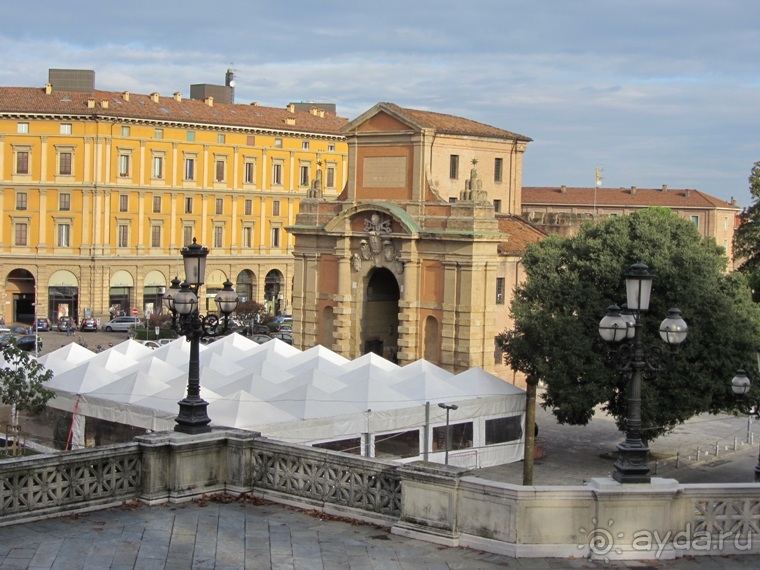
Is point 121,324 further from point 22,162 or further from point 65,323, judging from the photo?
point 22,162

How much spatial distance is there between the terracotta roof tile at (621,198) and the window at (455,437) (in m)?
79.9

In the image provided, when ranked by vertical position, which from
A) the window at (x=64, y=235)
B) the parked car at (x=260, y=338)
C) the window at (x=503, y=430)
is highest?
the window at (x=64, y=235)

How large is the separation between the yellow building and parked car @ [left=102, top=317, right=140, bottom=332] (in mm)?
1589

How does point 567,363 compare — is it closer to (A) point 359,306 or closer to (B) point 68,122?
(A) point 359,306

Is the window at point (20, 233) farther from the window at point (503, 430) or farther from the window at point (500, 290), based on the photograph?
the window at point (503, 430)

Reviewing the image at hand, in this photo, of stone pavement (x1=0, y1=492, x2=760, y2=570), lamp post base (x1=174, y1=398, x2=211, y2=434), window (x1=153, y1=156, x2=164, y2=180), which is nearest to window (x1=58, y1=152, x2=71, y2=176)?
window (x1=153, y1=156, x2=164, y2=180)

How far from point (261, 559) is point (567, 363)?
1005 inches

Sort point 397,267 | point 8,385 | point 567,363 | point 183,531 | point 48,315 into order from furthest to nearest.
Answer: point 48,315
point 397,267
point 567,363
point 8,385
point 183,531

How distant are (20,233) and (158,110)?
12.9 metres

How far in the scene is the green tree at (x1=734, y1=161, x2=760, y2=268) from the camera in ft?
193

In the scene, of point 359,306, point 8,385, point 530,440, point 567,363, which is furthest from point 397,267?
point 8,385

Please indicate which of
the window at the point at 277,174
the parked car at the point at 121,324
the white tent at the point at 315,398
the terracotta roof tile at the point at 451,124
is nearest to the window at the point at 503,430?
the white tent at the point at 315,398

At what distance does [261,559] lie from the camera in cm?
1397

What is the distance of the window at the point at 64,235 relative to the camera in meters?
80.1
